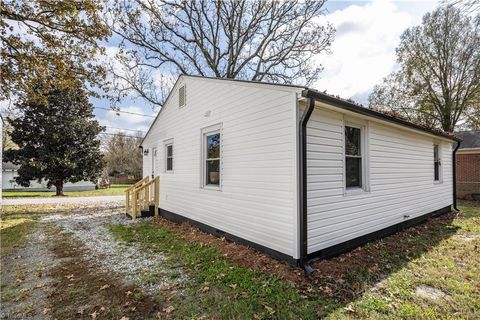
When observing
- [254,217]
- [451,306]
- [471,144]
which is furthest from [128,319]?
[471,144]

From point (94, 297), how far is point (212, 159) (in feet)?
12.1

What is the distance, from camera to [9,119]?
16156mm

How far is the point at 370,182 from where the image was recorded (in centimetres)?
540

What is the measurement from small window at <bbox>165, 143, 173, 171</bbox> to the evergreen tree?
33.3ft

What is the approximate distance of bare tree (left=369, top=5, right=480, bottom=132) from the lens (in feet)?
46.9

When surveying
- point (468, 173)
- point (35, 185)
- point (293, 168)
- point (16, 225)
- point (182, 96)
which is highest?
point (182, 96)

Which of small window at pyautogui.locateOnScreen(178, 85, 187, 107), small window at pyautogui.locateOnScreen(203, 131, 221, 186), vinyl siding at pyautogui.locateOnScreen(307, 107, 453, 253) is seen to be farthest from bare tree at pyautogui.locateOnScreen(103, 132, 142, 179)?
vinyl siding at pyautogui.locateOnScreen(307, 107, 453, 253)

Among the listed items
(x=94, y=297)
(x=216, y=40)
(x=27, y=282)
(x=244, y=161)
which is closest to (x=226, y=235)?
(x=244, y=161)

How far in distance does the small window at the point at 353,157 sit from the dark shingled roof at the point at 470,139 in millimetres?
15040

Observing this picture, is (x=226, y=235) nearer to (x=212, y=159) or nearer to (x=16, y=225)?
(x=212, y=159)

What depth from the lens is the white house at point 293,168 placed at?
4.14 meters

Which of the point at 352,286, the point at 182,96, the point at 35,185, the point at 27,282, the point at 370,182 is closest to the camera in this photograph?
the point at 352,286

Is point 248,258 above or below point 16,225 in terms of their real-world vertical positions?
above

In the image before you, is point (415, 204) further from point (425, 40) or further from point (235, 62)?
point (425, 40)
